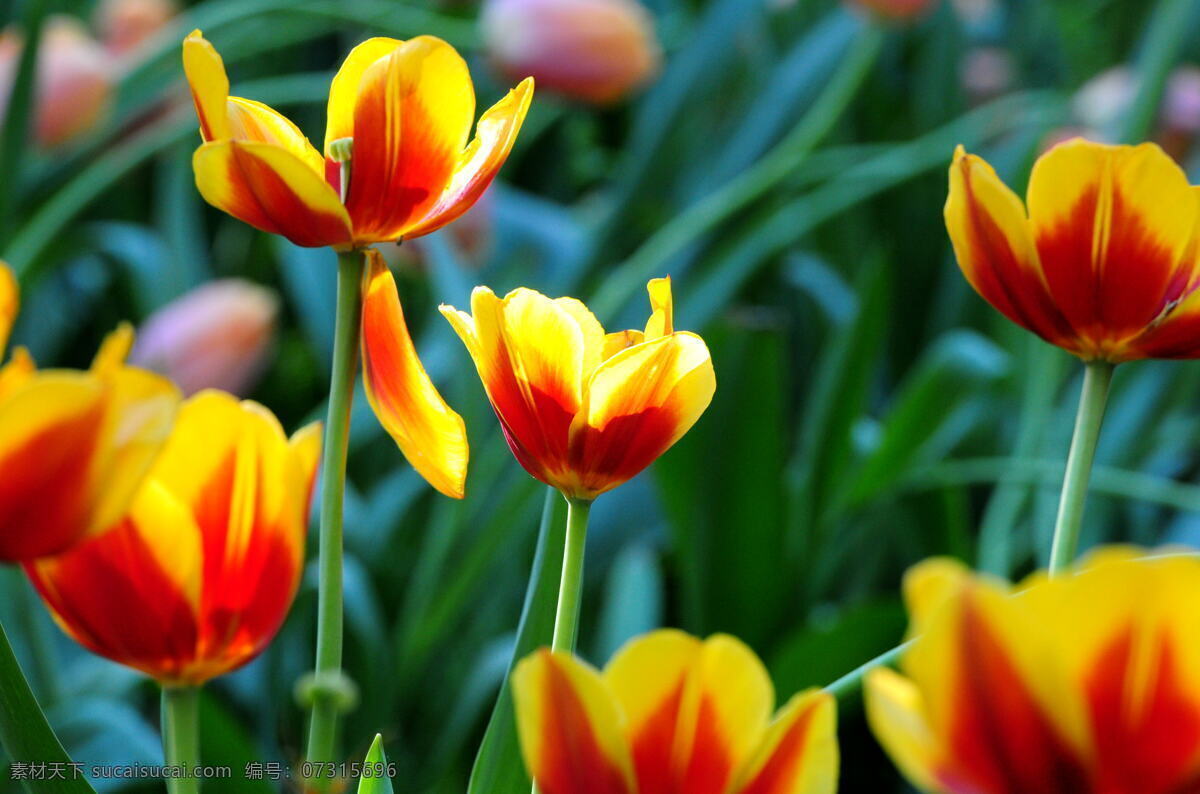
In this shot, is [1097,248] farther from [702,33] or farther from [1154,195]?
[702,33]

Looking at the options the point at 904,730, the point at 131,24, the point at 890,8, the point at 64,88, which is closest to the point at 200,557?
the point at 904,730

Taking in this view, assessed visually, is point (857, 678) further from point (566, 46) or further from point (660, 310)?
point (566, 46)

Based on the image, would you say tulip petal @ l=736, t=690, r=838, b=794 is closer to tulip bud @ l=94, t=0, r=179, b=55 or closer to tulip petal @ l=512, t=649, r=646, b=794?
tulip petal @ l=512, t=649, r=646, b=794

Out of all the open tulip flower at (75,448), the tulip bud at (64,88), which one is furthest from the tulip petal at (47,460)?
the tulip bud at (64,88)

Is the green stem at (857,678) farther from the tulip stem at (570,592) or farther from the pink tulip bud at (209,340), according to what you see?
the pink tulip bud at (209,340)

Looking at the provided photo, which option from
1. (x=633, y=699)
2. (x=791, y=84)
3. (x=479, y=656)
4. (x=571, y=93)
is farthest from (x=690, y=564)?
(x=633, y=699)
